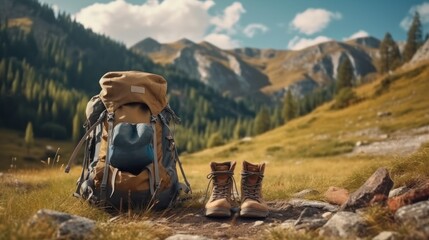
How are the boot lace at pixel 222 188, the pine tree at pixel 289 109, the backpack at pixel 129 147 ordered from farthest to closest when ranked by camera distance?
the pine tree at pixel 289 109
the boot lace at pixel 222 188
the backpack at pixel 129 147

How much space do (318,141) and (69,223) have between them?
39.3 m

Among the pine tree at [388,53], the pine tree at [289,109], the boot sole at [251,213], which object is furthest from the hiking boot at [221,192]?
the pine tree at [289,109]

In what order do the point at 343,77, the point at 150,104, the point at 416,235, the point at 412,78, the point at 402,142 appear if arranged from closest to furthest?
the point at 416,235 < the point at 150,104 < the point at 402,142 < the point at 412,78 < the point at 343,77

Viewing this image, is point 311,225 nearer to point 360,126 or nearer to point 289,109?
point 360,126

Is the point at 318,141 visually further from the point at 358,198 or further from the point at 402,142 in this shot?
the point at 358,198

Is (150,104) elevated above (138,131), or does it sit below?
above

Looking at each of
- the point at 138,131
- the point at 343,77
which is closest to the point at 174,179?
the point at 138,131

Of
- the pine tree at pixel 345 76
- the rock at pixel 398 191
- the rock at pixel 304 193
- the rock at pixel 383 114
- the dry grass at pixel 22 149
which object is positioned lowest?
the dry grass at pixel 22 149

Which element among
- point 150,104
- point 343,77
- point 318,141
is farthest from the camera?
point 343,77

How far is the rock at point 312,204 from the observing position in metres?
6.44

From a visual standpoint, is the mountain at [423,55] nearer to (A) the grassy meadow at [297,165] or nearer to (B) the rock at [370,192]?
(A) the grassy meadow at [297,165]

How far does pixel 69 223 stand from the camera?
3.77 m

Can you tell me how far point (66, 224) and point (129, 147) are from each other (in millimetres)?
2663

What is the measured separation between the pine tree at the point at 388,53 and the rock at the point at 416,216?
10155 centimetres
